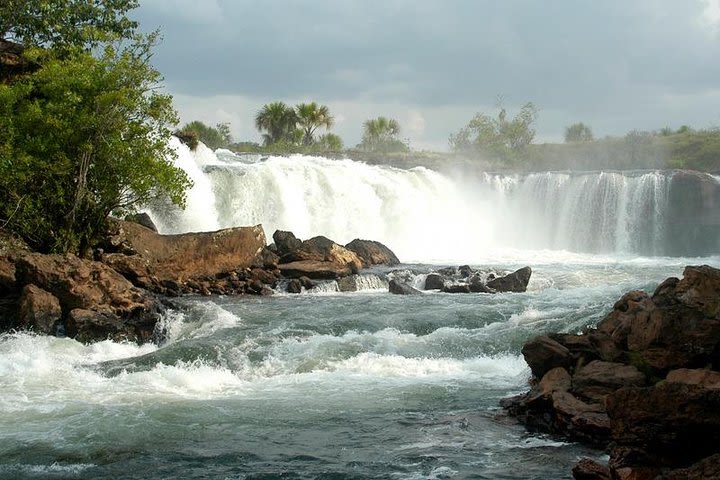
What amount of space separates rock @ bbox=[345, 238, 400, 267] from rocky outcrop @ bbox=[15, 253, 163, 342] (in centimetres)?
996

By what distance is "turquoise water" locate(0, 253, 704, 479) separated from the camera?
25.8 ft

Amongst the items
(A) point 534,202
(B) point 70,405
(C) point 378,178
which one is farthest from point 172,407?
(A) point 534,202

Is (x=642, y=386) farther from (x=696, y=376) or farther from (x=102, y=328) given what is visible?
(x=102, y=328)

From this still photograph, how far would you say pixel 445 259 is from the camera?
99.7 ft

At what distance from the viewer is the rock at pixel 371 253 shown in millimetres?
25078

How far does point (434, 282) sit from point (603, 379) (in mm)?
12061

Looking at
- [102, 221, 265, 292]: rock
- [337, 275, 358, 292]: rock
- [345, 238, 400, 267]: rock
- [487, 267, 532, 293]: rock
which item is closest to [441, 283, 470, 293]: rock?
[487, 267, 532, 293]: rock

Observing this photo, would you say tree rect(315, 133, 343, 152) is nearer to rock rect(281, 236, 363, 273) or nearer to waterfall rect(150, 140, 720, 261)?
waterfall rect(150, 140, 720, 261)

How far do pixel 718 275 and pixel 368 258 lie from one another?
1641 cm

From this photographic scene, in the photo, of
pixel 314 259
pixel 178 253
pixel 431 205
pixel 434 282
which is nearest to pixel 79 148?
pixel 178 253

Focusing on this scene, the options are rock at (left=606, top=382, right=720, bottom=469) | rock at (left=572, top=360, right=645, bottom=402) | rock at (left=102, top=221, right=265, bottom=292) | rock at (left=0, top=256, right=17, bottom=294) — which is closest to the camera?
rock at (left=606, top=382, right=720, bottom=469)

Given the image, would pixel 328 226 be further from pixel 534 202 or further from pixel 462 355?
pixel 462 355

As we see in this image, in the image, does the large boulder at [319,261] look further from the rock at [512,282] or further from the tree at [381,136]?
the tree at [381,136]

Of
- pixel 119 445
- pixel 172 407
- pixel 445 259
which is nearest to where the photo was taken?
pixel 119 445
